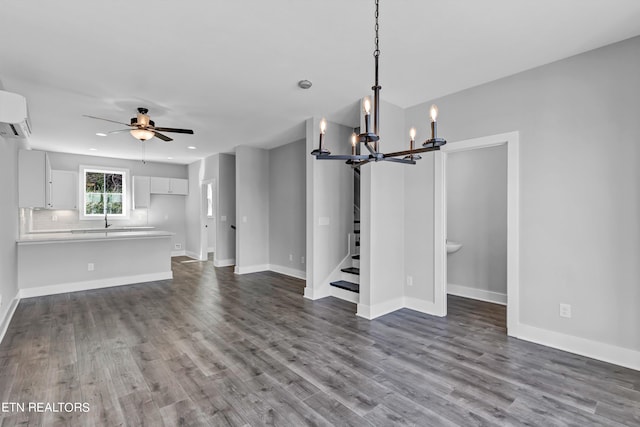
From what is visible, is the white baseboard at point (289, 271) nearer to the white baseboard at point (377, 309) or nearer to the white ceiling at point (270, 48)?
the white baseboard at point (377, 309)

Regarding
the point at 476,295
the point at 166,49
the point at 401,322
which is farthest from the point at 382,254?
the point at 166,49

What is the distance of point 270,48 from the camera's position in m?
2.79

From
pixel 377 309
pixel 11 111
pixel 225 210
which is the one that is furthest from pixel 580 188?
pixel 225 210

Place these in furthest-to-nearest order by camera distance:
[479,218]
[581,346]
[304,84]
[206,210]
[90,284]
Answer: [206,210], [90,284], [479,218], [304,84], [581,346]

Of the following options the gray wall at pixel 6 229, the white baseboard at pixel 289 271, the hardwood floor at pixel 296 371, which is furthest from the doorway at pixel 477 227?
the gray wall at pixel 6 229

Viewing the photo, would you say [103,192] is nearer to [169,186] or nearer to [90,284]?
[169,186]

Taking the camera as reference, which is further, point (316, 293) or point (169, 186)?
point (169, 186)

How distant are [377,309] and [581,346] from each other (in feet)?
6.50

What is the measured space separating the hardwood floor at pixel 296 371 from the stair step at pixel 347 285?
0.61m

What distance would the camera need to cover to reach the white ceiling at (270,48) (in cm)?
226

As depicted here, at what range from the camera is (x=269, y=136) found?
5.94m

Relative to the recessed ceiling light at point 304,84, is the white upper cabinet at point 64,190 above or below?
below

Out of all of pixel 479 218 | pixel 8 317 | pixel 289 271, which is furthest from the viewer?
pixel 289 271

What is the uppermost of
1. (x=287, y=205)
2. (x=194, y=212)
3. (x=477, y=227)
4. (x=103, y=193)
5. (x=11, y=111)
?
(x=11, y=111)
